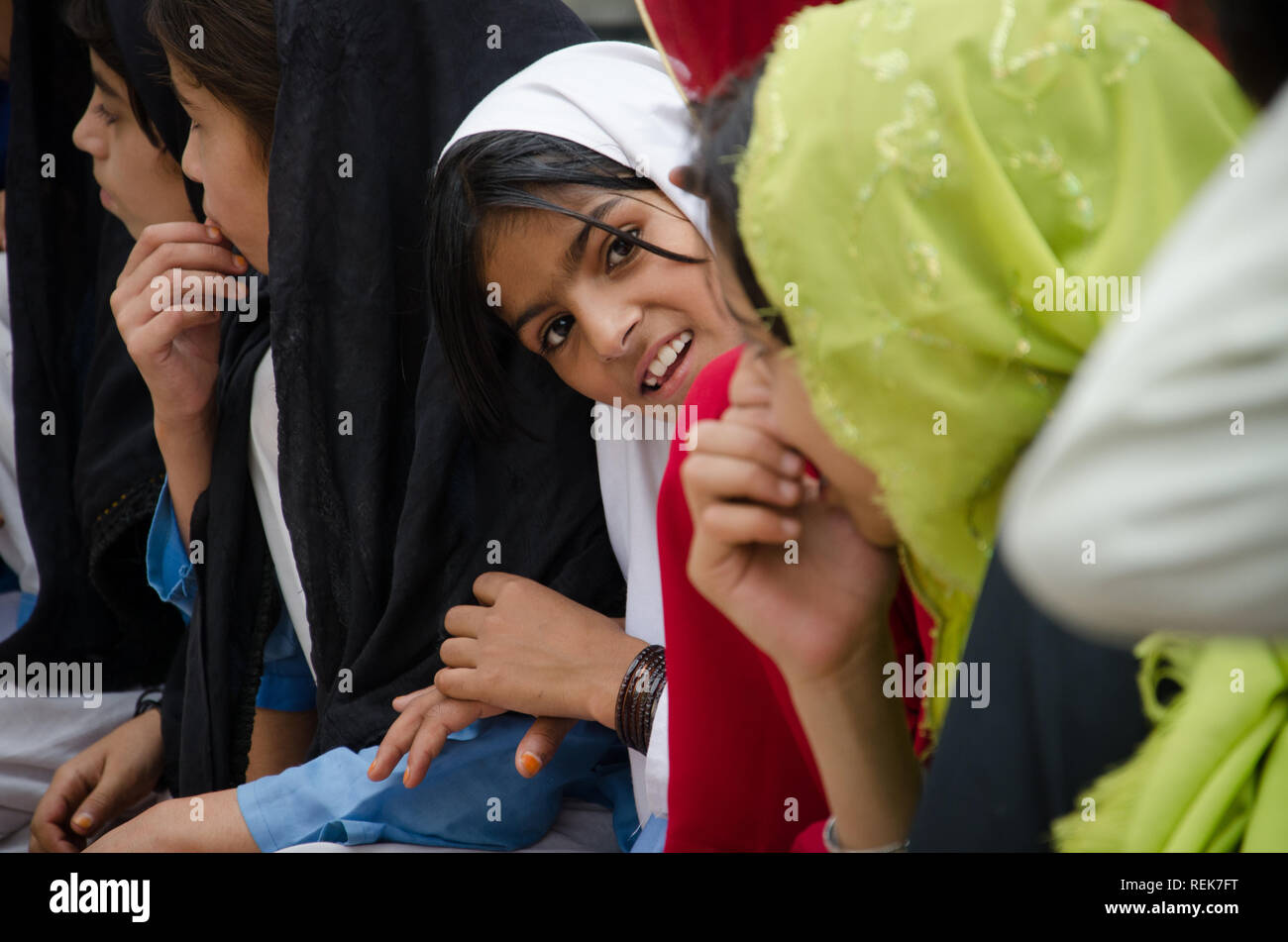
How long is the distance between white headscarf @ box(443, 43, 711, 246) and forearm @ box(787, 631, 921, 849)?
0.62 meters

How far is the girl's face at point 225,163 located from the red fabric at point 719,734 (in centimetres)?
89

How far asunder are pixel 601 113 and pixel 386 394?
51cm

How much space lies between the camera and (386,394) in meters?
1.72

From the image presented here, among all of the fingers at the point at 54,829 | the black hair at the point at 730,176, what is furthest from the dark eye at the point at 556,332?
the fingers at the point at 54,829

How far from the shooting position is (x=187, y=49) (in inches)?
67.1

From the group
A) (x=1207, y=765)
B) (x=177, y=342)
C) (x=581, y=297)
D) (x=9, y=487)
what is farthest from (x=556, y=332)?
(x=9, y=487)

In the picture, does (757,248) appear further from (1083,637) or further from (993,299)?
(1083,637)

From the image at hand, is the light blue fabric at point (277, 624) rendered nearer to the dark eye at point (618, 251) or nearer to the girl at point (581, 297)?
the girl at point (581, 297)

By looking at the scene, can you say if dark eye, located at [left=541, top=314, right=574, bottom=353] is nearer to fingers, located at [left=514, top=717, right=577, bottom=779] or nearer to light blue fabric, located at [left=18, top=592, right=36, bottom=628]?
fingers, located at [left=514, top=717, right=577, bottom=779]

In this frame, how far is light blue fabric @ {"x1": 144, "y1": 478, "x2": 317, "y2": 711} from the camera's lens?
1.98 meters

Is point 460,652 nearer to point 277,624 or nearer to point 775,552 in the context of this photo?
point 277,624

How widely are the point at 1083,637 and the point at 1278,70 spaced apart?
1.27ft

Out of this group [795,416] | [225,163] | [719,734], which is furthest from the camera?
[225,163]

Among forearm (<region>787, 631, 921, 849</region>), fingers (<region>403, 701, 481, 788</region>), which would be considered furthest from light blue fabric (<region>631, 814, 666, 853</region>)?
forearm (<region>787, 631, 921, 849</region>)
